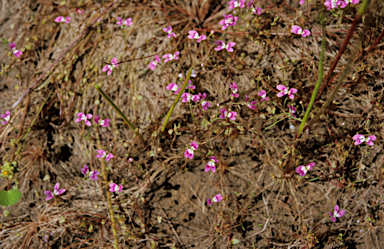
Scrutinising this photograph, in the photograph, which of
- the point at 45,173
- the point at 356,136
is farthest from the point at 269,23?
the point at 45,173

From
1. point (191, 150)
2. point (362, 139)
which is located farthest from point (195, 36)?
point (362, 139)

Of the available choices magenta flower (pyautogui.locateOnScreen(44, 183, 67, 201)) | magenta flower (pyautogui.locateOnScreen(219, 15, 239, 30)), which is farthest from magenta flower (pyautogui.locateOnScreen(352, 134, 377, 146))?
magenta flower (pyautogui.locateOnScreen(44, 183, 67, 201))

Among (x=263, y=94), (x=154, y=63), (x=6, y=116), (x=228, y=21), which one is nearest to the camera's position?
(x=263, y=94)

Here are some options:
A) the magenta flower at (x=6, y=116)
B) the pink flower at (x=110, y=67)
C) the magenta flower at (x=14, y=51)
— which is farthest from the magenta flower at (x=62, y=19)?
the magenta flower at (x=6, y=116)

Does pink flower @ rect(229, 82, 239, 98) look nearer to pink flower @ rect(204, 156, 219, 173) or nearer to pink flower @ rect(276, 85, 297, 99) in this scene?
pink flower @ rect(276, 85, 297, 99)

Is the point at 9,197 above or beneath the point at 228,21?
beneath

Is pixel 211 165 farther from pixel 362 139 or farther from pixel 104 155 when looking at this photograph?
pixel 362 139
